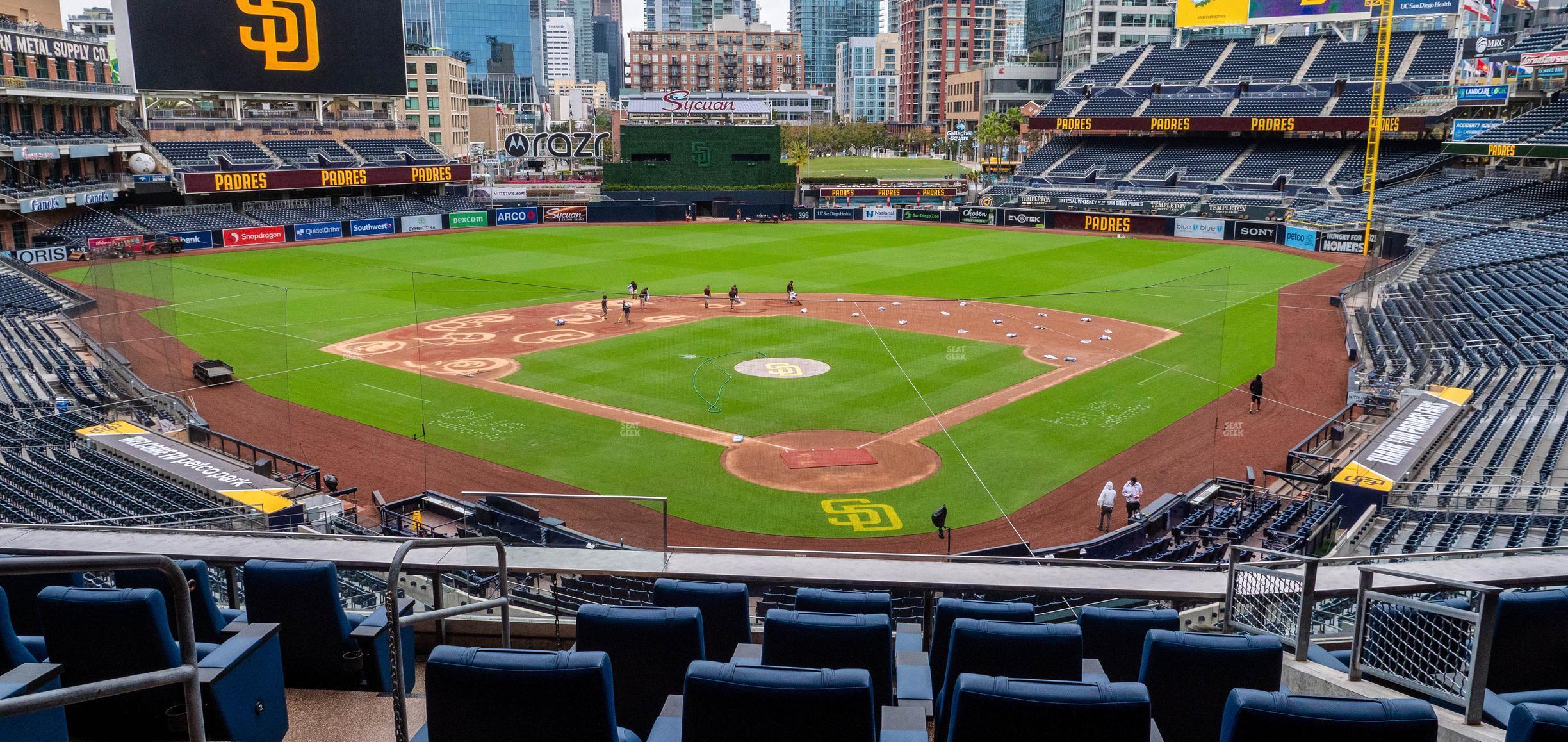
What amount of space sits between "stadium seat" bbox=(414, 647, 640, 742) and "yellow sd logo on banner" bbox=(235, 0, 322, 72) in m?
73.1

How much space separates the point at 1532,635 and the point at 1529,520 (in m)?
11.7

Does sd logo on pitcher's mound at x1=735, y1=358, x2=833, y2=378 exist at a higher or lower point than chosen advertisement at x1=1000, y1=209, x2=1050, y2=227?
lower

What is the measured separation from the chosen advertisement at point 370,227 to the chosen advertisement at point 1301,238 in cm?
5639

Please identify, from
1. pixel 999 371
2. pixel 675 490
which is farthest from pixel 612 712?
pixel 999 371

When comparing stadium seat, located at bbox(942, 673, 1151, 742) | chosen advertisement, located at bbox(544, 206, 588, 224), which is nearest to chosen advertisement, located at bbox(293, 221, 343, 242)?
chosen advertisement, located at bbox(544, 206, 588, 224)

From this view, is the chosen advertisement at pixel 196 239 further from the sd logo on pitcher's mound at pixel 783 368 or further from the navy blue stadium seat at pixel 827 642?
the navy blue stadium seat at pixel 827 642

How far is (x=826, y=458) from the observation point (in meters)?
24.1

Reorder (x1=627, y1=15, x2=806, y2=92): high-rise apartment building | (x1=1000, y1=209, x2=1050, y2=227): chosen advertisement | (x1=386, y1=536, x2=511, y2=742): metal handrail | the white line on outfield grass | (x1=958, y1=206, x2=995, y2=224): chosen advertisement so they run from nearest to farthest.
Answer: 1. (x1=386, y1=536, x2=511, y2=742): metal handrail
2. the white line on outfield grass
3. (x1=1000, y1=209, x2=1050, y2=227): chosen advertisement
4. (x1=958, y1=206, x2=995, y2=224): chosen advertisement
5. (x1=627, y1=15, x2=806, y2=92): high-rise apartment building

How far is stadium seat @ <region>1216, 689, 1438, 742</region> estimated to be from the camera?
4.10 metres

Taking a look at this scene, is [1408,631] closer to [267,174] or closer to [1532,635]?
[1532,635]

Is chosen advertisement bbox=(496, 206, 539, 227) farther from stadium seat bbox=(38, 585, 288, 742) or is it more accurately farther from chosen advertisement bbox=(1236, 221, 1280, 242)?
stadium seat bbox=(38, 585, 288, 742)

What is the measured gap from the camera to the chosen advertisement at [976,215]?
249 ft

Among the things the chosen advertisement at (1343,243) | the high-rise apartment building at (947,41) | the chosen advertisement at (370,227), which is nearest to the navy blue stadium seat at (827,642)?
the chosen advertisement at (1343,243)

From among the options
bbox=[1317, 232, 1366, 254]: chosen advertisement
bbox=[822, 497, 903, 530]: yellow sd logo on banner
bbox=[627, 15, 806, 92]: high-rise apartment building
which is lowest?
bbox=[822, 497, 903, 530]: yellow sd logo on banner
